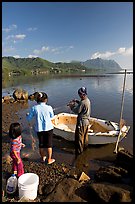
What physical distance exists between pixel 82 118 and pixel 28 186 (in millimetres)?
3954

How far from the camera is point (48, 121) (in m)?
6.77

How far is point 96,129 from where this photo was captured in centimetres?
1091

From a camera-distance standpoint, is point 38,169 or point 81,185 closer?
point 81,185

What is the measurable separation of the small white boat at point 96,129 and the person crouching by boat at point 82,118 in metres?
0.58

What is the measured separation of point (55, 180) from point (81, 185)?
1.05 m

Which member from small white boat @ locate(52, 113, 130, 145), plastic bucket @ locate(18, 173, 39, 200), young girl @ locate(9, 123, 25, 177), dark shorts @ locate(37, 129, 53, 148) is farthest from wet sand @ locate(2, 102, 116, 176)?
plastic bucket @ locate(18, 173, 39, 200)

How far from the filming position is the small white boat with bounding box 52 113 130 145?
30.1 feet

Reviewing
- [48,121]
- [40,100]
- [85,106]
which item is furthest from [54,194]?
[85,106]

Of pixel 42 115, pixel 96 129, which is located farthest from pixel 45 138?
pixel 96 129

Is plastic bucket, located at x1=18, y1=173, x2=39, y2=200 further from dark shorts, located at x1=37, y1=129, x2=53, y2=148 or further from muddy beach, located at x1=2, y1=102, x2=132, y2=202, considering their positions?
dark shorts, located at x1=37, y1=129, x2=53, y2=148

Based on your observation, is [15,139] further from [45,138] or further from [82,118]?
[82,118]

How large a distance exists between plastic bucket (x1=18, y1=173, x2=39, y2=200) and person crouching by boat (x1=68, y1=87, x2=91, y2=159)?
3.53m

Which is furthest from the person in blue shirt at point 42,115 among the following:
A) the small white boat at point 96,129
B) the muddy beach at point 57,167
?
the small white boat at point 96,129

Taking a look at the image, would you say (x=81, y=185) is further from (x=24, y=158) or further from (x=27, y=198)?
(x=24, y=158)
